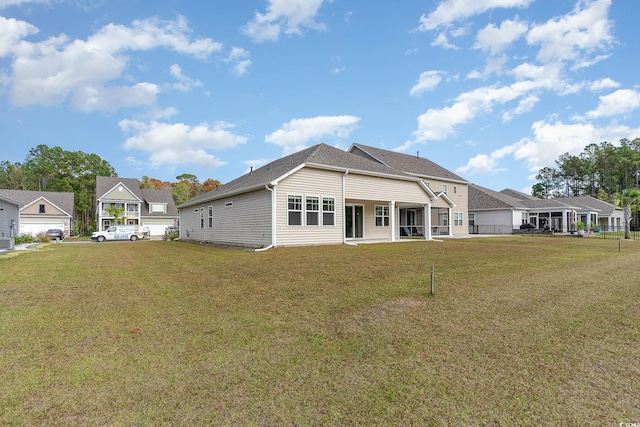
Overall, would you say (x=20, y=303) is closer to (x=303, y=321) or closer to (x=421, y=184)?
(x=303, y=321)

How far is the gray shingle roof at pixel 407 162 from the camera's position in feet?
90.8

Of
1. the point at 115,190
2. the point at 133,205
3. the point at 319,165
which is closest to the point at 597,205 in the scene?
the point at 319,165

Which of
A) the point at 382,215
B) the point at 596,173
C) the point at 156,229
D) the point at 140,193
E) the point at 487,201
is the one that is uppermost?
the point at 596,173

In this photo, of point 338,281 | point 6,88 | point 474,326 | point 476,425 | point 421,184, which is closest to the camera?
point 476,425

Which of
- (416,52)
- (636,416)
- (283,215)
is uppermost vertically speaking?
(416,52)

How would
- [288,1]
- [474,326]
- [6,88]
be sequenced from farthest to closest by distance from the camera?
[6,88], [288,1], [474,326]

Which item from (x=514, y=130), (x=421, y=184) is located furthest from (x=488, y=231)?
(x=421, y=184)

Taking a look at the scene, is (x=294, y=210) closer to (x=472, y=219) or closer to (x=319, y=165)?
(x=319, y=165)

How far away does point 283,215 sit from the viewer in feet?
50.1

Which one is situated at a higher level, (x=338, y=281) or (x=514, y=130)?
(x=514, y=130)

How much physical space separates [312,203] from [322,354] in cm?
1301

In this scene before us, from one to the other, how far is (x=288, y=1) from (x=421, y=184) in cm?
1316

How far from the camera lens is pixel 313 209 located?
1634 cm

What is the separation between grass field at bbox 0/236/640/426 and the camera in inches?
96.7
